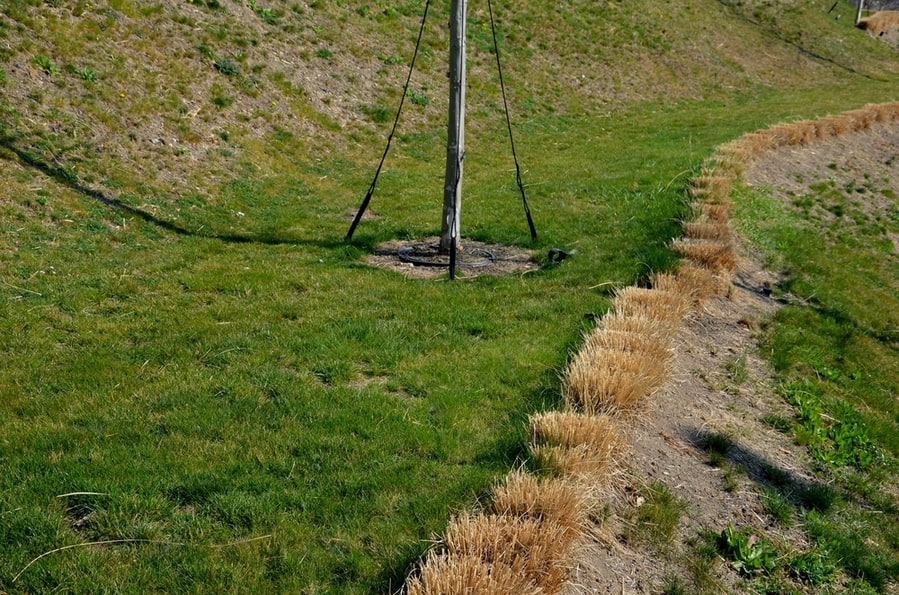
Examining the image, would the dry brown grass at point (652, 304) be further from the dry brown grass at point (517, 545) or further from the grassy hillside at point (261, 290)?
the dry brown grass at point (517, 545)

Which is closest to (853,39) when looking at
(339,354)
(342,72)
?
(342,72)

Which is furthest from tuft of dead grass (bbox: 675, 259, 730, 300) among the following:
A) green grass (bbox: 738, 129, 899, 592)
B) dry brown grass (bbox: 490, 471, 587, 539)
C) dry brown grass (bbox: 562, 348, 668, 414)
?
dry brown grass (bbox: 490, 471, 587, 539)

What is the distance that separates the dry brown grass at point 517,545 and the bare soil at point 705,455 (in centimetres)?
17

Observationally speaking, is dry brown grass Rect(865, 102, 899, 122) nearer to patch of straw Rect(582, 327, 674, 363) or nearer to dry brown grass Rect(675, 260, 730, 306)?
dry brown grass Rect(675, 260, 730, 306)

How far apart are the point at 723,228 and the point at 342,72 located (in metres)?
9.01

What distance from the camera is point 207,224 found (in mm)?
8992

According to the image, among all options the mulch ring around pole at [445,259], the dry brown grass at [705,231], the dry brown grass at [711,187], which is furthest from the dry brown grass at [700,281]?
the dry brown grass at [711,187]

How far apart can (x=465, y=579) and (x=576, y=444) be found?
145cm

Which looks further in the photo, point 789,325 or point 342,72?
point 342,72

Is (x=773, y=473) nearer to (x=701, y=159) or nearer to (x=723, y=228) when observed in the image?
(x=723, y=228)

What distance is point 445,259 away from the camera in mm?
8133

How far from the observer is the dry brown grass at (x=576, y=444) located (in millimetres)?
4051

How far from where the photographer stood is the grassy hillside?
139 inches

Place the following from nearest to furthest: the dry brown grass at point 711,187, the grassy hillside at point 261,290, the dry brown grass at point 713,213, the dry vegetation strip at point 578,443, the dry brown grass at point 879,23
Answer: the dry vegetation strip at point 578,443 < the grassy hillside at point 261,290 < the dry brown grass at point 713,213 < the dry brown grass at point 711,187 < the dry brown grass at point 879,23
